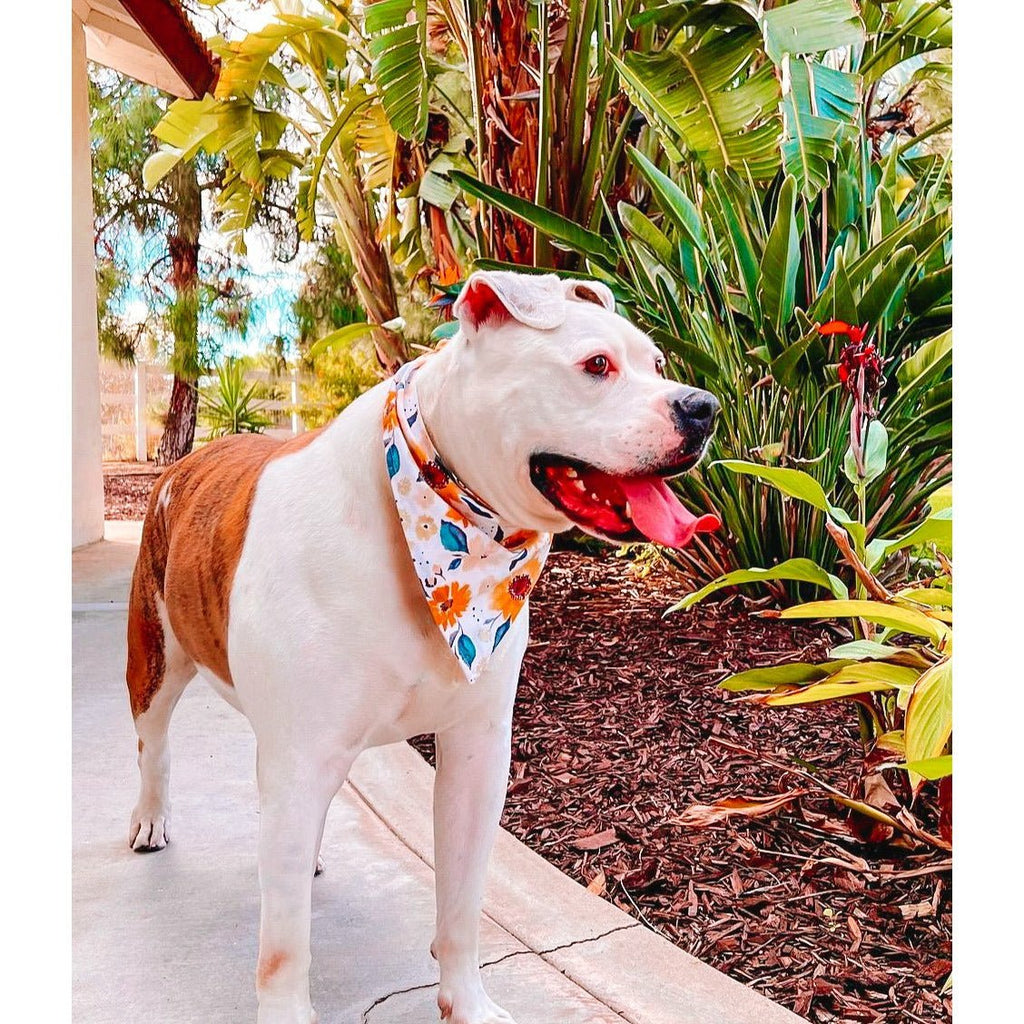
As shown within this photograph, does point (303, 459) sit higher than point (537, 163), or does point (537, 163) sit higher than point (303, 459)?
point (537, 163)

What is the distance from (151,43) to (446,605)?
711 centimetres

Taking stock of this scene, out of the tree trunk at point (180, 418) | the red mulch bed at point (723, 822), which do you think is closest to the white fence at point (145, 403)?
the tree trunk at point (180, 418)

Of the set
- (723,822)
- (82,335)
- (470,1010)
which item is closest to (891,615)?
(723,822)

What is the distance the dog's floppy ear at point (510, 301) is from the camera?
147cm

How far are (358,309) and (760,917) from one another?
1162cm

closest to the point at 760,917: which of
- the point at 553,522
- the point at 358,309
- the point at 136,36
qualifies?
the point at 553,522

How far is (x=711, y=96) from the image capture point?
397cm

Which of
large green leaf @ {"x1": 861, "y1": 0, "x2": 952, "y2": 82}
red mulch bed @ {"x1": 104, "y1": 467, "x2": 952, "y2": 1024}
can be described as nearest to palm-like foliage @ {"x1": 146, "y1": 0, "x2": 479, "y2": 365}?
large green leaf @ {"x1": 861, "y1": 0, "x2": 952, "y2": 82}

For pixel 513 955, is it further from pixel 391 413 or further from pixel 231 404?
pixel 231 404

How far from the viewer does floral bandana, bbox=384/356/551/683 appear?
1.58m

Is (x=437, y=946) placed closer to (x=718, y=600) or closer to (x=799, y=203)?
(x=718, y=600)

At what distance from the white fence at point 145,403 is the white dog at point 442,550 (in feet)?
39.5

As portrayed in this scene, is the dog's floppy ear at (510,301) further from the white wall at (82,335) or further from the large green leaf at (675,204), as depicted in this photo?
the white wall at (82,335)

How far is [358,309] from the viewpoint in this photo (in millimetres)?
13039
